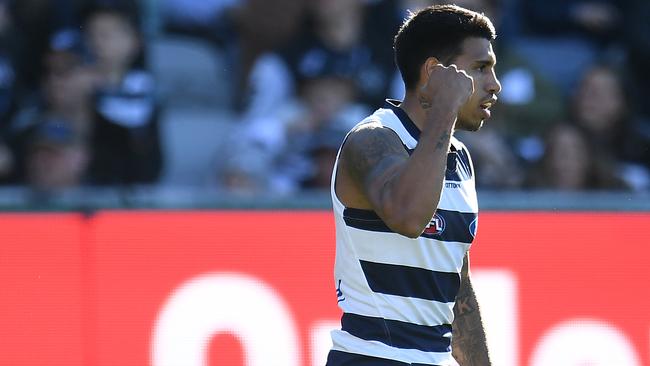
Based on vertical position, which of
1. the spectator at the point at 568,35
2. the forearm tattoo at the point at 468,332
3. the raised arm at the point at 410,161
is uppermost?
the spectator at the point at 568,35

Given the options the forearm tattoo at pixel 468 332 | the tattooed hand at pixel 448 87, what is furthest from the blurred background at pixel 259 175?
the tattooed hand at pixel 448 87

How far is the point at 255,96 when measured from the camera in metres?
8.00

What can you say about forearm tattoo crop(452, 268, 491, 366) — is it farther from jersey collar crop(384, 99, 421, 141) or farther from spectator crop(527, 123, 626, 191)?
spectator crop(527, 123, 626, 191)

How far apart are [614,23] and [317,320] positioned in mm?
4973

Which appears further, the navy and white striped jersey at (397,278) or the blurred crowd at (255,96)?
the blurred crowd at (255,96)

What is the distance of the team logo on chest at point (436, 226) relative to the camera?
3385 mm

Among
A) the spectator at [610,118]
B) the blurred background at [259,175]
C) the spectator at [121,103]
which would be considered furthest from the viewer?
the spectator at [610,118]

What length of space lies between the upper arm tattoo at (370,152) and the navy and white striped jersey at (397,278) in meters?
0.07

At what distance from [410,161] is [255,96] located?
500 centimetres

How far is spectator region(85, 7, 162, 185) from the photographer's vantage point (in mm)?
7047

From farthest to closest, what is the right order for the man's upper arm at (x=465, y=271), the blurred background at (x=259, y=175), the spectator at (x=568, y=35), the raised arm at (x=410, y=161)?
the spectator at (x=568, y=35) → the blurred background at (x=259, y=175) → the man's upper arm at (x=465, y=271) → the raised arm at (x=410, y=161)

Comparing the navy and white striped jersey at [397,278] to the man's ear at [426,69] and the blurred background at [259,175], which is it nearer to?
the man's ear at [426,69]

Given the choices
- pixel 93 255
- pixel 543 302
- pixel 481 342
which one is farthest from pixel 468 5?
pixel 481 342

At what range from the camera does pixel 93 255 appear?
5.06m
